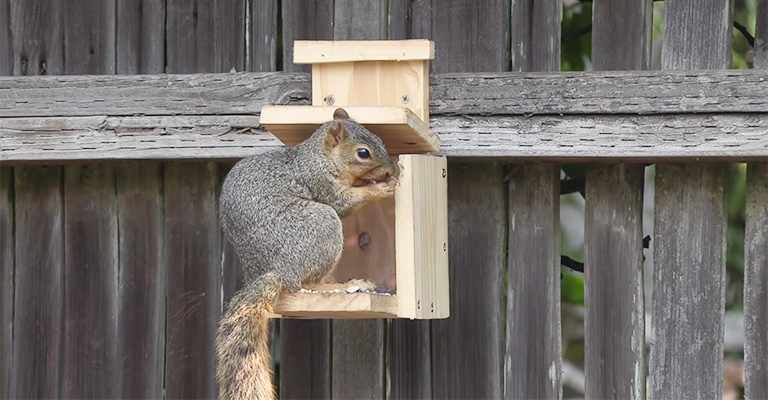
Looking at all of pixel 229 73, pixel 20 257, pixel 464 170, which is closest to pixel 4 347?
pixel 20 257

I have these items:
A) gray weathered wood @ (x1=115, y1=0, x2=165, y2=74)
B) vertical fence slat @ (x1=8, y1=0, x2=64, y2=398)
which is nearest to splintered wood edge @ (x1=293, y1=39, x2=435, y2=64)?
gray weathered wood @ (x1=115, y1=0, x2=165, y2=74)

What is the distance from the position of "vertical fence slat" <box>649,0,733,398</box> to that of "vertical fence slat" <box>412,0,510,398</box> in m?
0.44

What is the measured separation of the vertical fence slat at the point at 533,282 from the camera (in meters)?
3.34

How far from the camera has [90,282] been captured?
140 inches

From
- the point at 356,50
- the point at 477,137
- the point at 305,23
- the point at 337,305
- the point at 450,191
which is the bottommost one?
the point at 337,305

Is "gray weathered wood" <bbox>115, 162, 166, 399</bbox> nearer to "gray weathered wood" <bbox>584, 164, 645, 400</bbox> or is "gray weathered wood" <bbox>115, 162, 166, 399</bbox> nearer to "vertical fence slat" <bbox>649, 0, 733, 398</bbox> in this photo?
"gray weathered wood" <bbox>584, 164, 645, 400</bbox>

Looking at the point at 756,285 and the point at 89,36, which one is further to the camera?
the point at 89,36

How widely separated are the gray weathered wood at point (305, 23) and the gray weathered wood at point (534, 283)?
2.17ft

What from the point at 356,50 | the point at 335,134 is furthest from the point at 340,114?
the point at 356,50

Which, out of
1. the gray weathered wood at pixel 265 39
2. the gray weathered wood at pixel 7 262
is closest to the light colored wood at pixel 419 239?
the gray weathered wood at pixel 265 39

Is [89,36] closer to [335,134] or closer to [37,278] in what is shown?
[37,278]

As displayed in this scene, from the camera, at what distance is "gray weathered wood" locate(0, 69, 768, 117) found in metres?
3.11

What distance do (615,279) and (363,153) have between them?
79cm

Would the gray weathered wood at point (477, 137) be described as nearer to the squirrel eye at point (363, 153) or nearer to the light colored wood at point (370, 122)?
the light colored wood at point (370, 122)
